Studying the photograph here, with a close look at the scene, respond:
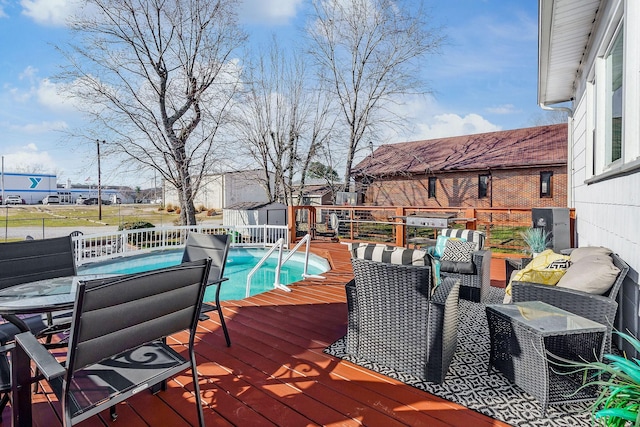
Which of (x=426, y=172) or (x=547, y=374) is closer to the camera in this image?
(x=547, y=374)

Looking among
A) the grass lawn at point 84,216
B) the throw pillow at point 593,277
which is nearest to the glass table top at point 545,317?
the throw pillow at point 593,277

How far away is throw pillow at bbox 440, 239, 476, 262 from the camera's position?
4.32 m

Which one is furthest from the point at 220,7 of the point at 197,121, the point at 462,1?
the point at 462,1

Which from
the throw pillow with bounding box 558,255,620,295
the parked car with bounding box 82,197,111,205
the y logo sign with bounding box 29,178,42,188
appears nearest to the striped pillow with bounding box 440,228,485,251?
the throw pillow with bounding box 558,255,620,295

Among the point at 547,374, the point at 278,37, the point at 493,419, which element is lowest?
the point at 493,419

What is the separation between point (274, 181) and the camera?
1562 centimetres

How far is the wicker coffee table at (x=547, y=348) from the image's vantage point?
1.97 meters

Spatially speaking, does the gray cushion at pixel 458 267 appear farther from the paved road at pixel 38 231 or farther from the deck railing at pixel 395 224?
the paved road at pixel 38 231

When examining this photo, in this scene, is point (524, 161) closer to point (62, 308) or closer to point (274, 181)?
point (274, 181)

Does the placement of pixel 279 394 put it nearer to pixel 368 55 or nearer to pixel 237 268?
pixel 237 268

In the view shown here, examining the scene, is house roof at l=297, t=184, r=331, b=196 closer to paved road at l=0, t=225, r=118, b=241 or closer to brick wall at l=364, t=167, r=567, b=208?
brick wall at l=364, t=167, r=567, b=208

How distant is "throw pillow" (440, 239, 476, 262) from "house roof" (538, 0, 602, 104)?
103 inches

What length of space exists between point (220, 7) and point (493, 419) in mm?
13963

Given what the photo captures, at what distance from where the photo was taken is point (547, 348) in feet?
6.86
